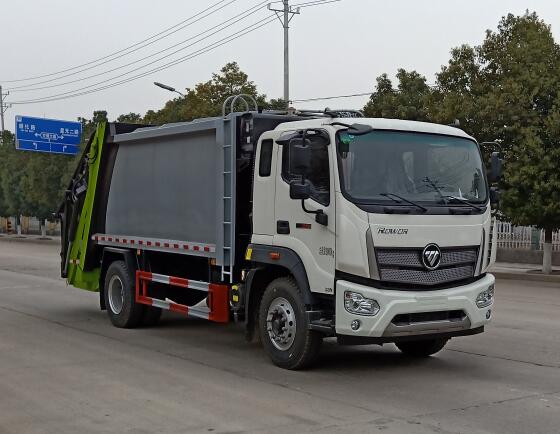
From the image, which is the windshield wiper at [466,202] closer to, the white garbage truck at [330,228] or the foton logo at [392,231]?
the white garbage truck at [330,228]

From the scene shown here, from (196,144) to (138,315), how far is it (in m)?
3.00

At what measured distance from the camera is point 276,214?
819cm

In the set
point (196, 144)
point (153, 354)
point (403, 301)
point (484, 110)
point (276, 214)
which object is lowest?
point (153, 354)

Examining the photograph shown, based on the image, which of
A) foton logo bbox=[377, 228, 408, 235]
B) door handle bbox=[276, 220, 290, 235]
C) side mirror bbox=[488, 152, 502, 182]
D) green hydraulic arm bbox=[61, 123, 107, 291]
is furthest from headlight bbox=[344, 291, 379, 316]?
green hydraulic arm bbox=[61, 123, 107, 291]

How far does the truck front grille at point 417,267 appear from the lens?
24.1ft

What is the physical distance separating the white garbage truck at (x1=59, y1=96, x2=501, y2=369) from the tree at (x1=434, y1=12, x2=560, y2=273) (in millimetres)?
13689

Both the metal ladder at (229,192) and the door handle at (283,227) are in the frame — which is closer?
the door handle at (283,227)

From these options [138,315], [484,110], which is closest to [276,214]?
[138,315]

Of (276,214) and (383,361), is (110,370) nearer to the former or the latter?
(276,214)

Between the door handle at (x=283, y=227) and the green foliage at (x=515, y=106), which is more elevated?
the green foliage at (x=515, y=106)

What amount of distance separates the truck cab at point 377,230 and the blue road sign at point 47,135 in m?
33.8

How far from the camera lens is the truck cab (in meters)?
7.31

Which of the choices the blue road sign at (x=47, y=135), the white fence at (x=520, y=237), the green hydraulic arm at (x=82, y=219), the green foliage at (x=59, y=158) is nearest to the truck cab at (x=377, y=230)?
the green hydraulic arm at (x=82, y=219)

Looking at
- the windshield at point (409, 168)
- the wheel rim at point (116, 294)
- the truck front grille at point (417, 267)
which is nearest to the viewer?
Result: the truck front grille at point (417, 267)
